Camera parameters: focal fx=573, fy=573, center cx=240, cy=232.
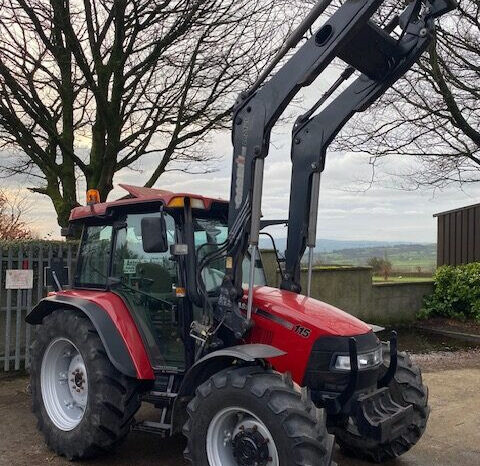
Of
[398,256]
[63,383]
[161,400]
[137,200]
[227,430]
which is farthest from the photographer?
[398,256]

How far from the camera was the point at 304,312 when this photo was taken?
166 inches

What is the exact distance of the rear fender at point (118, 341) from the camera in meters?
4.40

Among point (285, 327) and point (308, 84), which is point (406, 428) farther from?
point (308, 84)

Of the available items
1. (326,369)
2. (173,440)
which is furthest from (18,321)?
(326,369)

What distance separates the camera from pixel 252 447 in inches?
143

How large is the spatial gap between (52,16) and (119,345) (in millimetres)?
5233

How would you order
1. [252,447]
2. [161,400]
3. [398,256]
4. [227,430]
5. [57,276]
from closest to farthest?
[252,447], [227,430], [161,400], [57,276], [398,256]

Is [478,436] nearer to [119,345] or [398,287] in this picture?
[119,345]

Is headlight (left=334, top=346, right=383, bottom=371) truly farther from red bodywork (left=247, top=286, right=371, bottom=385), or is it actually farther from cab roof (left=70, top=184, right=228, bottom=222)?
cab roof (left=70, top=184, right=228, bottom=222)

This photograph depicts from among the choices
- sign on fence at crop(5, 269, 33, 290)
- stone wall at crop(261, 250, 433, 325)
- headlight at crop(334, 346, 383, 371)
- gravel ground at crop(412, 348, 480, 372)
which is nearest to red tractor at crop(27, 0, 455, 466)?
headlight at crop(334, 346, 383, 371)

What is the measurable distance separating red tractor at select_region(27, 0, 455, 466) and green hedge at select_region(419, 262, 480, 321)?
8747mm

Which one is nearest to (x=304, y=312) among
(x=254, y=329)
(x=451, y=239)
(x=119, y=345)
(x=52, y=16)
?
(x=254, y=329)

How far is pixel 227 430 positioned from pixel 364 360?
1.08 metres

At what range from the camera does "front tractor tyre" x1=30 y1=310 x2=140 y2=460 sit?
4.38 metres
